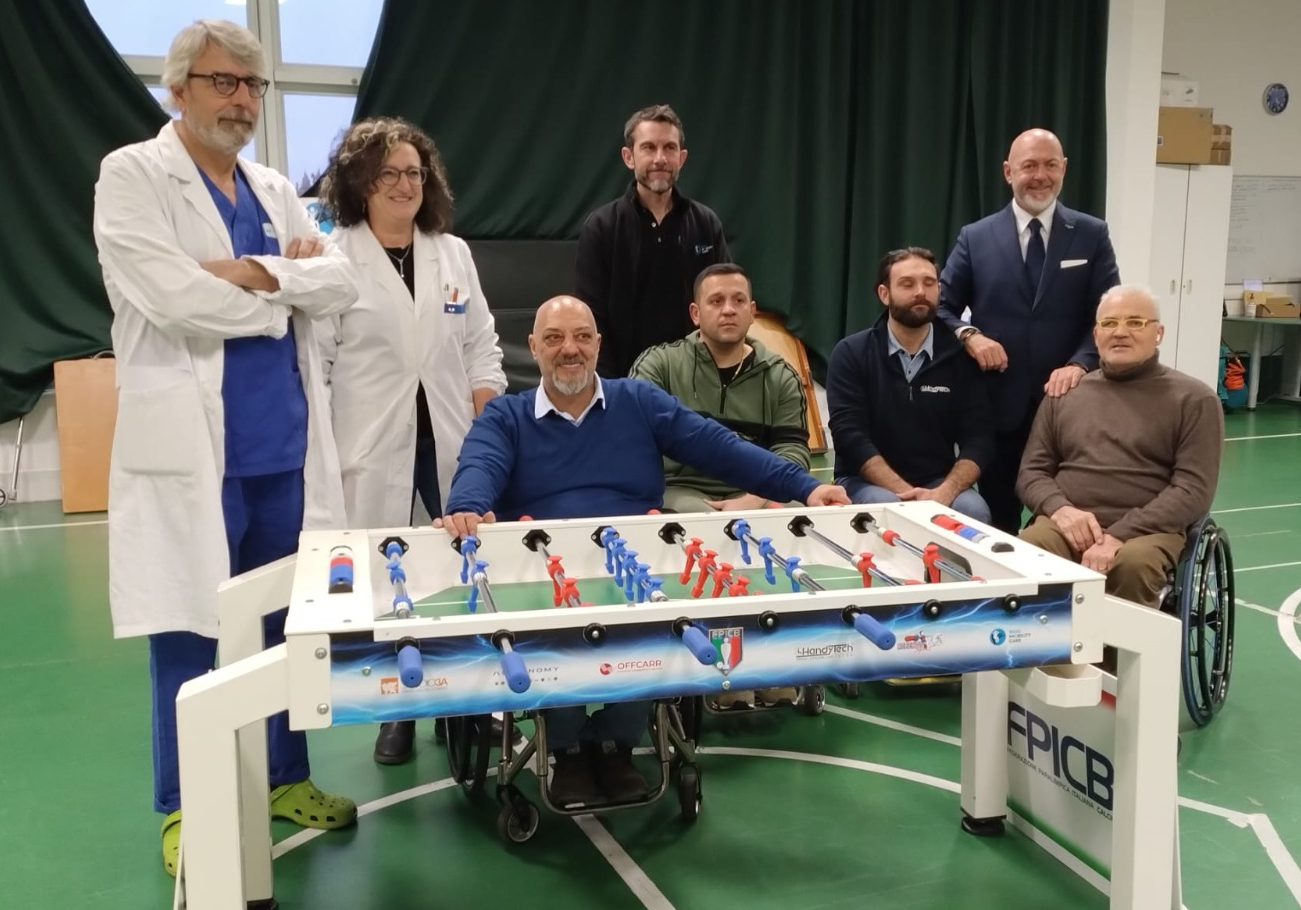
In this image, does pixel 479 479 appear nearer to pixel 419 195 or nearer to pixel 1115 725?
pixel 419 195

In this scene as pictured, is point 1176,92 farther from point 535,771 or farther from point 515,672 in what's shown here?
point 515,672

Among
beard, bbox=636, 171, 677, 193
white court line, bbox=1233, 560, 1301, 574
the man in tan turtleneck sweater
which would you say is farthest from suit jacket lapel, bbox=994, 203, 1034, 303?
white court line, bbox=1233, 560, 1301, 574

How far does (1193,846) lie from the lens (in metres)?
2.45

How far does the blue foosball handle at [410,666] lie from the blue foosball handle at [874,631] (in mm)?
704

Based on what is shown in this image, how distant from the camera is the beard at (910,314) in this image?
11.6 feet

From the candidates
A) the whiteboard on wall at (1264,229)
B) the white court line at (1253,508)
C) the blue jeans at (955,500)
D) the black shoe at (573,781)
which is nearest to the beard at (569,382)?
the black shoe at (573,781)

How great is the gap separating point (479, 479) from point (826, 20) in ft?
18.2

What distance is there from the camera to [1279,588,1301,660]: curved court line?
3.69 meters

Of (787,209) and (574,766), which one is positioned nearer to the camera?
(574,766)

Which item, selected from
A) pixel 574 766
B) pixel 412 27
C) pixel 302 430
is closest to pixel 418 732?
pixel 574 766

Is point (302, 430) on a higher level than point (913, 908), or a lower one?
higher

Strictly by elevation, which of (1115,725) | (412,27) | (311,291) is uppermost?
(412,27)

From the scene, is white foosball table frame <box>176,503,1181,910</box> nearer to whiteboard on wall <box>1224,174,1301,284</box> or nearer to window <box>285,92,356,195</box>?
window <box>285,92,356,195</box>

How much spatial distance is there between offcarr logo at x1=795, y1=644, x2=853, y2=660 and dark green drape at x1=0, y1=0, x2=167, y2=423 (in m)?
5.33
